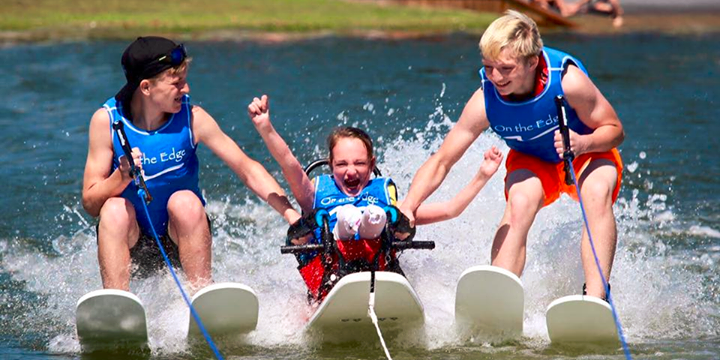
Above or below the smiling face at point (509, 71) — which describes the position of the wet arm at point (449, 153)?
below

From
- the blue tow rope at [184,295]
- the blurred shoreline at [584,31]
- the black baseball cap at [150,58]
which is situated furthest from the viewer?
the blurred shoreline at [584,31]

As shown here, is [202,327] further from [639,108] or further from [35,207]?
[639,108]

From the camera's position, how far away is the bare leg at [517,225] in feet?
17.3

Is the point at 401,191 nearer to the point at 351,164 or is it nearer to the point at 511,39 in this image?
the point at 351,164

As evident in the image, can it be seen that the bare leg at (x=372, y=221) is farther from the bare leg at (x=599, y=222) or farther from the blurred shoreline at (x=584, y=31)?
the blurred shoreline at (x=584, y=31)

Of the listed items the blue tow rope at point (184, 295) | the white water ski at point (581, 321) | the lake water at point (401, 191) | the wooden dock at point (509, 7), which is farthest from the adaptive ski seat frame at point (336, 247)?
the wooden dock at point (509, 7)

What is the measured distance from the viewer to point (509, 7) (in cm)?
2097

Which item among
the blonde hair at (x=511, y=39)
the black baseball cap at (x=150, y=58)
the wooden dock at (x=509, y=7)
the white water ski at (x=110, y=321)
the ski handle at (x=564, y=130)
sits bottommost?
the wooden dock at (x=509, y=7)

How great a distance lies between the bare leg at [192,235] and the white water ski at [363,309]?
62 cm

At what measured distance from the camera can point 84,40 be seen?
1677 centimetres

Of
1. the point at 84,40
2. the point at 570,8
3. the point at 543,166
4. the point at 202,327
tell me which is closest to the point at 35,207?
the point at 202,327

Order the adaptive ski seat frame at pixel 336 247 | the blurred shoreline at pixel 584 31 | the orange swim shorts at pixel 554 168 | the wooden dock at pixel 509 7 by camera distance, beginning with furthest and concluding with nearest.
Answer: the wooden dock at pixel 509 7 → the blurred shoreline at pixel 584 31 → the orange swim shorts at pixel 554 168 → the adaptive ski seat frame at pixel 336 247

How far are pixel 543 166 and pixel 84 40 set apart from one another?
12512 millimetres

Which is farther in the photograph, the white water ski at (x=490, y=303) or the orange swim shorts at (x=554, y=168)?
the orange swim shorts at (x=554, y=168)
